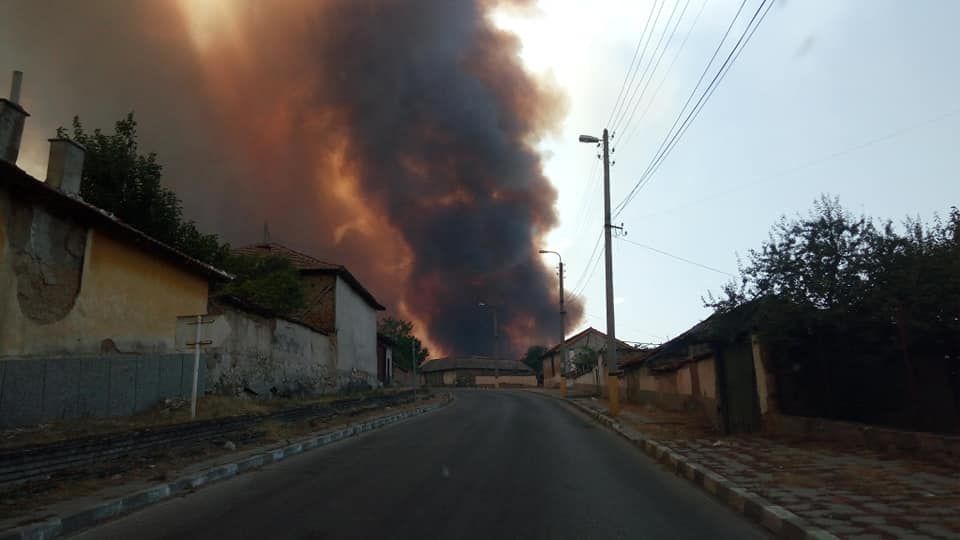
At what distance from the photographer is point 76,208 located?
12.9 meters

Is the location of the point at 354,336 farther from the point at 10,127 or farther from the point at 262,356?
the point at 10,127

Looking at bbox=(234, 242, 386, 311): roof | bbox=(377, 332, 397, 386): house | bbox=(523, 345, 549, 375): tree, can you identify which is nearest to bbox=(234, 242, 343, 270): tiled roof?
bbox=(234, 242, 386, 311): roof

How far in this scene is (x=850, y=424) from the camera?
11078mm

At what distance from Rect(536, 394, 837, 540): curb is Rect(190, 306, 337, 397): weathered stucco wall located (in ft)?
31.6

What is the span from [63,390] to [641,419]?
1493 centimetres

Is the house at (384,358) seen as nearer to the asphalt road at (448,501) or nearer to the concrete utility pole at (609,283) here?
the concrete utility pole at (609,283)

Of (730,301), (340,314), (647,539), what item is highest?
(340,314)

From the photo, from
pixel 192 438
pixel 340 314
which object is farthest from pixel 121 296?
pixel 340 314

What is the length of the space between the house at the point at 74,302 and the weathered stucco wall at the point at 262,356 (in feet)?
5.61

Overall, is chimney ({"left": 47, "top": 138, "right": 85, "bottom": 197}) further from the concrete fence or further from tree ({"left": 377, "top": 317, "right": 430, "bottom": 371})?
tree ({"left": 377, "top": 317, "right": 430, "bottom": 371})

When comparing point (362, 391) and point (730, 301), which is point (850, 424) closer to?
point (730, 301)

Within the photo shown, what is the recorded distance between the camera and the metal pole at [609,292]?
865 inches

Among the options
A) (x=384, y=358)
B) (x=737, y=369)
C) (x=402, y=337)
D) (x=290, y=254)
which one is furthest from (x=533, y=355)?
(x=737, y=369)

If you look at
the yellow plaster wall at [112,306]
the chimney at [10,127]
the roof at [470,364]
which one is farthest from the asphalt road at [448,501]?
the roof at [470,364]
